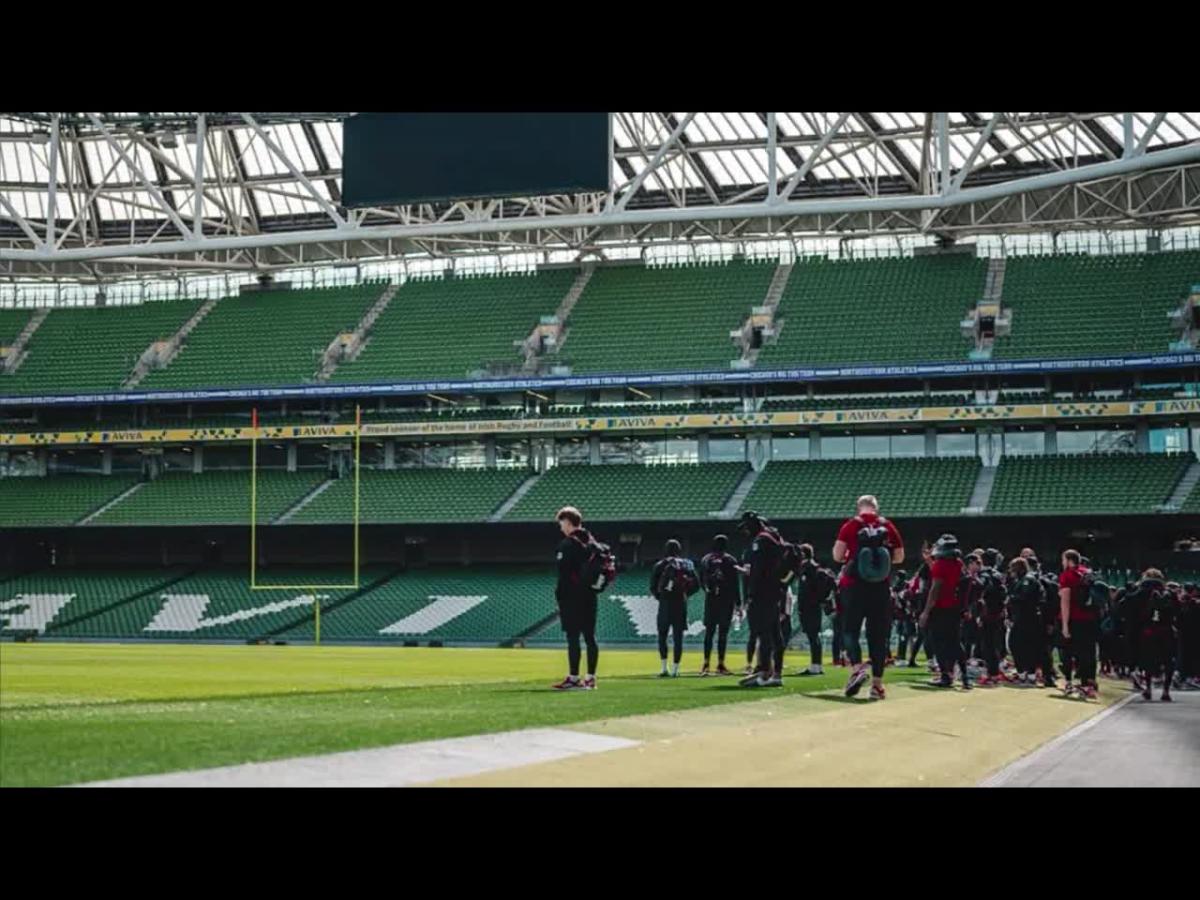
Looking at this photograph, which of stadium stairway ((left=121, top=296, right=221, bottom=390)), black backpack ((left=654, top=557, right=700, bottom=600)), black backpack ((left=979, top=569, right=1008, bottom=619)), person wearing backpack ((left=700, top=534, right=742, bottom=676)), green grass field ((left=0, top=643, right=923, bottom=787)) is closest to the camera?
green grass field ((left=0, top=643, right=923, bottom=787))

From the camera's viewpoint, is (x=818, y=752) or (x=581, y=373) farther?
(x=581, y=373)

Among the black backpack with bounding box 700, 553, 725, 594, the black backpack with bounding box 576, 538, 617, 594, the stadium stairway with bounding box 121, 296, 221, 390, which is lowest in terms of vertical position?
the black backpack with bounding box 700, 553, 725, 594

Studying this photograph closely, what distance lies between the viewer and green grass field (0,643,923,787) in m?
9.73

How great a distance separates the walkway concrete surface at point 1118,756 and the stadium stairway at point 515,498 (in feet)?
112

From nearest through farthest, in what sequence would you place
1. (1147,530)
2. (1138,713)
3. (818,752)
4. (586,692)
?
(818,752) → (586,692) → (1138,713) → (1147,530)

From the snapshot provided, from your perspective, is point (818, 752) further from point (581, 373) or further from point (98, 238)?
point (98, 238)

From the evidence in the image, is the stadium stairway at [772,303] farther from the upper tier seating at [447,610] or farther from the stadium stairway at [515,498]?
the upper tier seating at [447,610]

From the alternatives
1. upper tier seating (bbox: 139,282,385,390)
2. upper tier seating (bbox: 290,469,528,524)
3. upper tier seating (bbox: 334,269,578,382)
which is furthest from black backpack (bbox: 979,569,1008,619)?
upper tier seating (bbox: 139,282,385,390)

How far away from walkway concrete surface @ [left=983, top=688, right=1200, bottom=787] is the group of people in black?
95.0 inches

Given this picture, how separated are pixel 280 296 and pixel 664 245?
15.0 m

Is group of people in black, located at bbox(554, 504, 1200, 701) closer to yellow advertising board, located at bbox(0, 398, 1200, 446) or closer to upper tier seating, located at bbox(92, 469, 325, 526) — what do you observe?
yellow advertising board, located at bbox(0, 398, 1200, 446)
